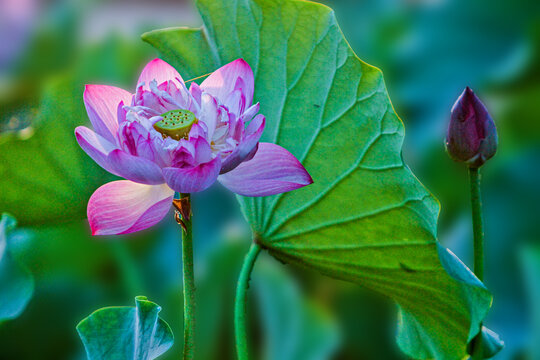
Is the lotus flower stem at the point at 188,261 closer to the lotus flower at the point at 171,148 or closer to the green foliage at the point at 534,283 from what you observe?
the lotus flower at the point at 171,148

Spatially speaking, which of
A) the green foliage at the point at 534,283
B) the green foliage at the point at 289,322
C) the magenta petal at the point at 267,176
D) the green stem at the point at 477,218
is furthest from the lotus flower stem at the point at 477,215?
the green foliage at the point at 289,322

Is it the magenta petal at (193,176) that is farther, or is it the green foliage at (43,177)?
the green foliage at (43,177)

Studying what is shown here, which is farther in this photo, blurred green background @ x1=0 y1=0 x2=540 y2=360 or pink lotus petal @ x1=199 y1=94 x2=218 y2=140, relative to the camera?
blurred green background @ x1=0 y1=0 x2=540 y2=360

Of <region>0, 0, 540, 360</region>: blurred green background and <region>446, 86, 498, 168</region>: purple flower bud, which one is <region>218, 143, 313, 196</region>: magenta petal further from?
<region>0, 0, 540, 360</region>: blurred green background

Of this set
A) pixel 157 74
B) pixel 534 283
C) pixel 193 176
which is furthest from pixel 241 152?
pixel 534 283

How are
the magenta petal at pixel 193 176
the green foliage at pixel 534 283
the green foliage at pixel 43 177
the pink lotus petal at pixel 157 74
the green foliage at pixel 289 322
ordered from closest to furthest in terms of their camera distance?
1. the magenta petal at pixel 193 176
2. the pink lotus petal at pixel 157 74
3. the green foliage at pixel 43 177
4. the green foliage at pixel 534 283
5. the green foliage at pixel 289 322

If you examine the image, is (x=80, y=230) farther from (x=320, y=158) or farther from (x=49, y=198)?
(x=320, y=158)

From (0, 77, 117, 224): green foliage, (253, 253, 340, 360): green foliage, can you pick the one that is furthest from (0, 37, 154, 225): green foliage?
(253, 253, 340, 360): green foliage
